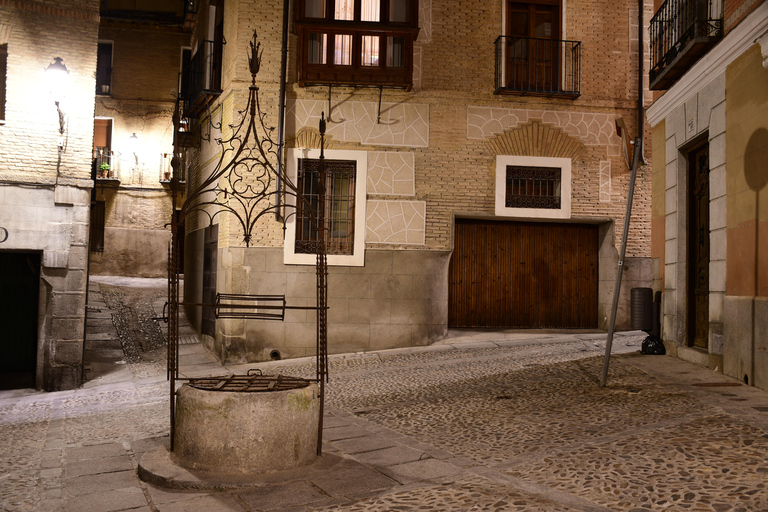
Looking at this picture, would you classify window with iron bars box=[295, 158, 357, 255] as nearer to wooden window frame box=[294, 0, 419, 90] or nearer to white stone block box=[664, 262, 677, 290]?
wooden window frame box=[294, 0, 419, 90]

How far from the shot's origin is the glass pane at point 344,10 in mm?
12359

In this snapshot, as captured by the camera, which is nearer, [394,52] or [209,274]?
[394,52]

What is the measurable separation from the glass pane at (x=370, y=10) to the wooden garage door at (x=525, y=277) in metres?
4.46

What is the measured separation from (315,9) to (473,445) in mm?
9326

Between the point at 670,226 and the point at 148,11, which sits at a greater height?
the point at 148,11

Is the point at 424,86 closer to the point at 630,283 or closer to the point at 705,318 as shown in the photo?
the point at 630,283

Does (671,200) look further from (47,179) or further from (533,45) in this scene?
(47,179)

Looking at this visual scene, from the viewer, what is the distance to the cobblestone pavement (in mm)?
4191

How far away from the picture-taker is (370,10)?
12312 millimetres

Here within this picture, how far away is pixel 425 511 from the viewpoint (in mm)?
3965

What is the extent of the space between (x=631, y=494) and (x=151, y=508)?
9.90 ft

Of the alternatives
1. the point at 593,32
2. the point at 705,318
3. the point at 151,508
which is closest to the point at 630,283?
the point at 705,318

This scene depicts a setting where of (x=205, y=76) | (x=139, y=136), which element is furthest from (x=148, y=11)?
(x=205, y=76)

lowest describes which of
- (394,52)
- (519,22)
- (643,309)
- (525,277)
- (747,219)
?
(643,309)
